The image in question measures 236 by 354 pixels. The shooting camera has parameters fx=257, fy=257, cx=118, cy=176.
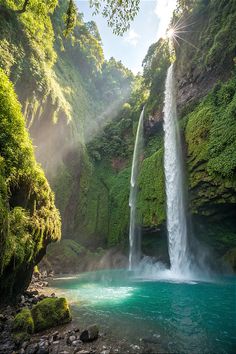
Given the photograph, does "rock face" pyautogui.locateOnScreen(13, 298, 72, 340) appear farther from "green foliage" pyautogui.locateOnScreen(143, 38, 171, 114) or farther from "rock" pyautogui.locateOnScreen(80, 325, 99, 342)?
"green foliage" pyautogui.locateOnScreen(143, 38, 171, 114)

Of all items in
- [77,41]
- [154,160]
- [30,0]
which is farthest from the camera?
[77,41]

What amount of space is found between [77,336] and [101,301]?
3.86m

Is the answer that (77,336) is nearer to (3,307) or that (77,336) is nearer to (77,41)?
(3,307)

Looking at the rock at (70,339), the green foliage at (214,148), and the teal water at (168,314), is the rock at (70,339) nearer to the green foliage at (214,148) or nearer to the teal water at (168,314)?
the teal water at (168,314)

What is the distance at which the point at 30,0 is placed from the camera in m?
13.3

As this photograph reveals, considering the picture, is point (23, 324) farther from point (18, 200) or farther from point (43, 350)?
point (18, 200)

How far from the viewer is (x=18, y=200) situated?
28.9ft

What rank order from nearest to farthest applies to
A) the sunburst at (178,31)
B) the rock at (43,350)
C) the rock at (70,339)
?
the rock at (43,350), the rock at (70,339), the sunburst at (178,31)

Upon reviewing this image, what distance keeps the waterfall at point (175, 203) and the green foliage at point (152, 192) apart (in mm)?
719

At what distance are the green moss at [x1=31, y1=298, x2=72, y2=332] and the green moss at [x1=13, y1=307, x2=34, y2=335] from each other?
15 centimetres

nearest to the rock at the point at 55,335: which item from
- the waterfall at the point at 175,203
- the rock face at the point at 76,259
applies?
the waterfall at the point at 175,203

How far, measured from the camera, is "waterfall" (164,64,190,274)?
16812 mm

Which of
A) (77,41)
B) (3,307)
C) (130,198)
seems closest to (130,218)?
(130,198)

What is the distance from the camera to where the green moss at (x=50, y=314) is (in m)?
6.54
